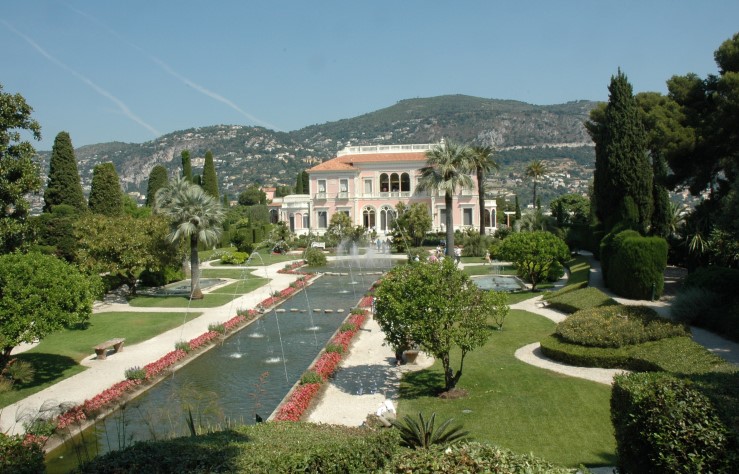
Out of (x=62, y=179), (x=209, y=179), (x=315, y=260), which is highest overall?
(x=209, y=179)

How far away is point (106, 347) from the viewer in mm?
17109

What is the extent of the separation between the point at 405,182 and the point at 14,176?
156 feet

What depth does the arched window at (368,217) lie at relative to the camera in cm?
6153

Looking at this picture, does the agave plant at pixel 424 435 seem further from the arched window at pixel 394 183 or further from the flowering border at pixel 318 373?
the arched window at pixel 394 183

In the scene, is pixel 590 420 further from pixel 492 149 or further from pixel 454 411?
pixel 492 149

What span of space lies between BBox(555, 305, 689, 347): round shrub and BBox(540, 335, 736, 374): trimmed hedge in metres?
0.18

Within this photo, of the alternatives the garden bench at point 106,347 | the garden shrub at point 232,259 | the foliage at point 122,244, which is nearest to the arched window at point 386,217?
the garden shrub at point 232,259

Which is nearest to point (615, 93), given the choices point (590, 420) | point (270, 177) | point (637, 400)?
point (590, 420)

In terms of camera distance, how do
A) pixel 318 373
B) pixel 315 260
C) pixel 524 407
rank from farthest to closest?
pixel 315 260 → pixel 318 373 → pixel 524 407

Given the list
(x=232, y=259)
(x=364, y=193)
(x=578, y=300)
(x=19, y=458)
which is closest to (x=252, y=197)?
(x=364, y=193)

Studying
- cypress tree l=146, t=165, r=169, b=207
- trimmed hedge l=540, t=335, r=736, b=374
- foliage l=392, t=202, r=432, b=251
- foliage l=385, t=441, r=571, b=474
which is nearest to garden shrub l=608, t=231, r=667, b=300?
trimmed hedge l=540, t=335, r=736, b=374

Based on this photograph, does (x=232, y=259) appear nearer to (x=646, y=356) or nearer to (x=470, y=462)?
(x=646, y=356)

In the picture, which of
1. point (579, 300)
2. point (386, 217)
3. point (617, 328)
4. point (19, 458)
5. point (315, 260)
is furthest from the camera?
point (386, 217)

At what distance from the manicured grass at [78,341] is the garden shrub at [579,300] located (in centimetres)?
1390
